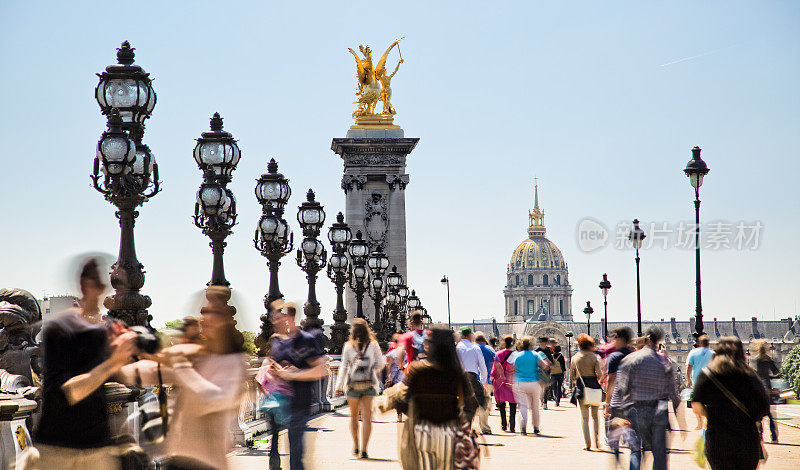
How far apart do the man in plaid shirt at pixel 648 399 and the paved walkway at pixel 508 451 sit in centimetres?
46

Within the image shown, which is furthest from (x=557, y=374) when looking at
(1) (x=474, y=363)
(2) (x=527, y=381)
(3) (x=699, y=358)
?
(3) (x=699, y=358)

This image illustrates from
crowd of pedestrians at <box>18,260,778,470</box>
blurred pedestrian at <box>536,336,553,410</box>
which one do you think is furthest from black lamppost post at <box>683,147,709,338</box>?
crowd of pedestrians at <box>18,260,778,470</box>

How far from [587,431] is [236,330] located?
407 inches

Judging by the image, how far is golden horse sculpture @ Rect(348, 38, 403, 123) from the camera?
69.4 metres

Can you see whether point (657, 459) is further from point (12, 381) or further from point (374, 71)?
point (374, 71)

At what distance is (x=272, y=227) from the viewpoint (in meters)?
21.2

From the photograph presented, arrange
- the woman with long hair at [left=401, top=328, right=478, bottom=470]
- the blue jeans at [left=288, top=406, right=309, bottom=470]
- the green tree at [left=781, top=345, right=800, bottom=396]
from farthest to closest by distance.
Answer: the green tree at [left=781, top=345, right=800, bottom=396]
the blue jeans at [left=288, top=406, right=309, bottom=470]
the woman with long hair at [left=401, top=328, right=478, bottom=470]

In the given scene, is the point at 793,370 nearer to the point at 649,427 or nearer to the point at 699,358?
the point at 699,358

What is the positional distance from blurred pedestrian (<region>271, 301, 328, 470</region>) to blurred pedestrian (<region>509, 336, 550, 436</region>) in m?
8.94

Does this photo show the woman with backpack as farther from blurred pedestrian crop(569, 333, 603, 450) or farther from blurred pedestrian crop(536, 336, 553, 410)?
blurred pedestrian crop(536, 336, 553, 410)

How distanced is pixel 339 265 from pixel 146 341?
76.1 feet

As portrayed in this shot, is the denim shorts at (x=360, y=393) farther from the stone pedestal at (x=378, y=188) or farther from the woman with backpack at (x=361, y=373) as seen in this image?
the stone pedestal at (x=378, y=188)

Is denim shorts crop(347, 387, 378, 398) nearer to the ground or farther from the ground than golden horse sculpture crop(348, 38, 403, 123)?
nearer to the ground

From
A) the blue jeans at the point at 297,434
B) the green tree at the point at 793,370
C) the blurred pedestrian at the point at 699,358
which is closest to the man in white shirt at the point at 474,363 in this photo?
the blurred pedestrian at the point at 699,358
